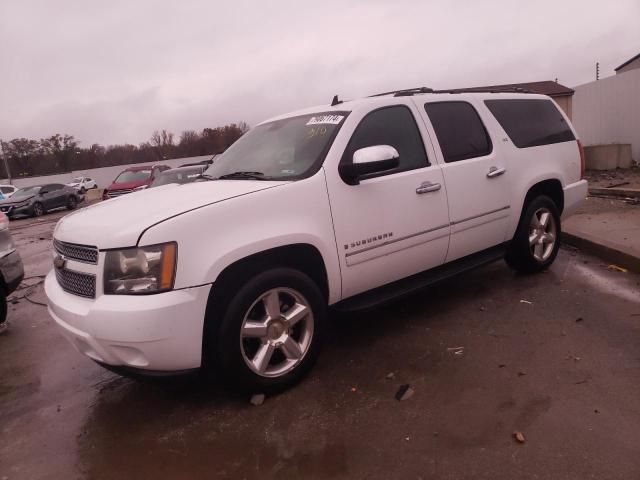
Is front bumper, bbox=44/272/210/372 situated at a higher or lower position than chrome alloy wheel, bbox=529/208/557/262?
higher

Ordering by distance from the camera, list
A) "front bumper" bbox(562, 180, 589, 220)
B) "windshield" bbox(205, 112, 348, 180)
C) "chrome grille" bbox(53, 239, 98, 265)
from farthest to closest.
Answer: "front bumper" bbox(562, 180, 589, 220) → "windshield" bbox(205, 112, 348, 180) → "chrome grille" bbox(53, 239, 98, 265)

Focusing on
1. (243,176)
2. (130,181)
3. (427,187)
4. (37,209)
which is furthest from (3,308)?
(37,209)

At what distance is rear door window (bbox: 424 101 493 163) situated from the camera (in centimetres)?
403

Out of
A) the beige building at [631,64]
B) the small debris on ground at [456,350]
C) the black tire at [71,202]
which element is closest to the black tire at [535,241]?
the small debris on ground at [456,350]

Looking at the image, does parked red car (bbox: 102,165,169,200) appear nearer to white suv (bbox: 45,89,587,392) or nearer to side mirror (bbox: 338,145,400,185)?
white suv (bbox: 45,89,587,392)

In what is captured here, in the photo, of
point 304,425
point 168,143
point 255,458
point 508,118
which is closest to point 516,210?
point 508,118

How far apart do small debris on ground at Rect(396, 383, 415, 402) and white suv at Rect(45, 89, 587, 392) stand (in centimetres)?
63


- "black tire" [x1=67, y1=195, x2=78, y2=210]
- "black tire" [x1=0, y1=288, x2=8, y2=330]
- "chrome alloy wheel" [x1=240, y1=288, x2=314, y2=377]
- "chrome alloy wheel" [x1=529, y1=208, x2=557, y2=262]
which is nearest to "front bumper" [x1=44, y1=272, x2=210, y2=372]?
"chrome alloy wheel" [x1=240, y1=288, x2=314, y2=377]

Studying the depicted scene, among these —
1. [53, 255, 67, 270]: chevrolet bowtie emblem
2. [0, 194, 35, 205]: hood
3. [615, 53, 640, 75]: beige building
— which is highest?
[615, 53, 640, 75]: beige building

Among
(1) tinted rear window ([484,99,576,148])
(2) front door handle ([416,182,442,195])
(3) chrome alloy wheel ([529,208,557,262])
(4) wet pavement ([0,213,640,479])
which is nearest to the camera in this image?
(4) wet pavement ([0,213,640,479])

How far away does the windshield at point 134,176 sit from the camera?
16.8 metres

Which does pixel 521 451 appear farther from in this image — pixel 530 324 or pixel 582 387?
pixel 530 324

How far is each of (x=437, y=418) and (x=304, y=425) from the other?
77cm

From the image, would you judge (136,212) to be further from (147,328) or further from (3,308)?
(3,308)
